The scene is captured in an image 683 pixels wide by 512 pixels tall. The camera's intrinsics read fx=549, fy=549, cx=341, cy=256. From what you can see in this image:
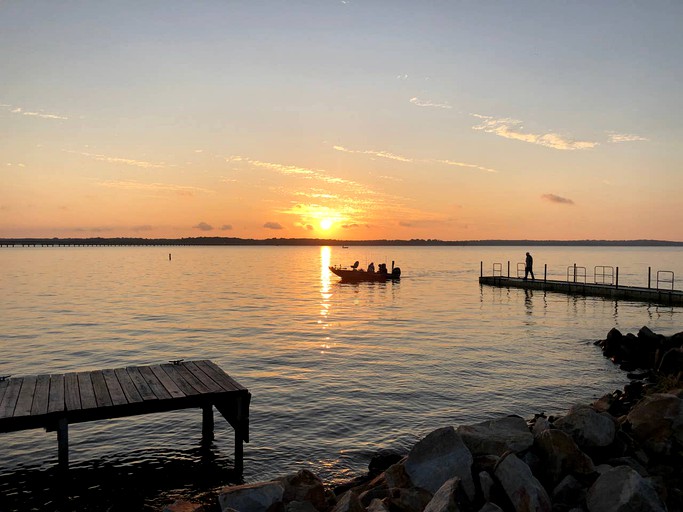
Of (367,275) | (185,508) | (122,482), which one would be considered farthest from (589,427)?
(367,275)

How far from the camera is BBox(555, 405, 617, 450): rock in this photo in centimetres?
859

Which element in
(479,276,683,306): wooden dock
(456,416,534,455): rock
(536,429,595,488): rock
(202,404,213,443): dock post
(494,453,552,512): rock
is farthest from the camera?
(479,276,683,306): wooden dock

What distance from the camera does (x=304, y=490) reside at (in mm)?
8266

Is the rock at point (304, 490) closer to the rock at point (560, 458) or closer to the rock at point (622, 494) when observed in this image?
the rock at point (560, 458)

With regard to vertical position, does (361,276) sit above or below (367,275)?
below

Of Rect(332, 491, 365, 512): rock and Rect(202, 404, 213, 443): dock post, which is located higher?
Rect(332, 491, 365, 512): rock

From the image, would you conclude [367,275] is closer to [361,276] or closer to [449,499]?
[361,276]

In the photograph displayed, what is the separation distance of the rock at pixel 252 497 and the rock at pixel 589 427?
183 inches

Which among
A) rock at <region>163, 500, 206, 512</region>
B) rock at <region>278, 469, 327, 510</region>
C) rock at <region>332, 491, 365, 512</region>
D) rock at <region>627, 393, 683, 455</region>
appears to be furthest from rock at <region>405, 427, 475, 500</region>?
rock at <region>627, 393, 683, 455</region>

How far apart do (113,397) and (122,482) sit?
73.9 inches

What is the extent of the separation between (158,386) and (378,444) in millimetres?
5509

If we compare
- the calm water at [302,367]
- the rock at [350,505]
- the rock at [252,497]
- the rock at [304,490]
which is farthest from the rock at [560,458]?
the calm water at [302,367]

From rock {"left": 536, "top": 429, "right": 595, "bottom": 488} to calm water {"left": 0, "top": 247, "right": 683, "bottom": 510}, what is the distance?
5.10 meters

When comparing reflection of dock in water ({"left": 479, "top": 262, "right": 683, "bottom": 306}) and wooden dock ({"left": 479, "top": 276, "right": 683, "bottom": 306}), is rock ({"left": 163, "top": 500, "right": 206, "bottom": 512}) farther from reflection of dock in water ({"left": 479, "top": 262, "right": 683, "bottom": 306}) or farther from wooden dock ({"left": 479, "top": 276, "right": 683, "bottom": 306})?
wooden dock ({"left": 479, "top": 276, "right": 683, "bottom": 306})
